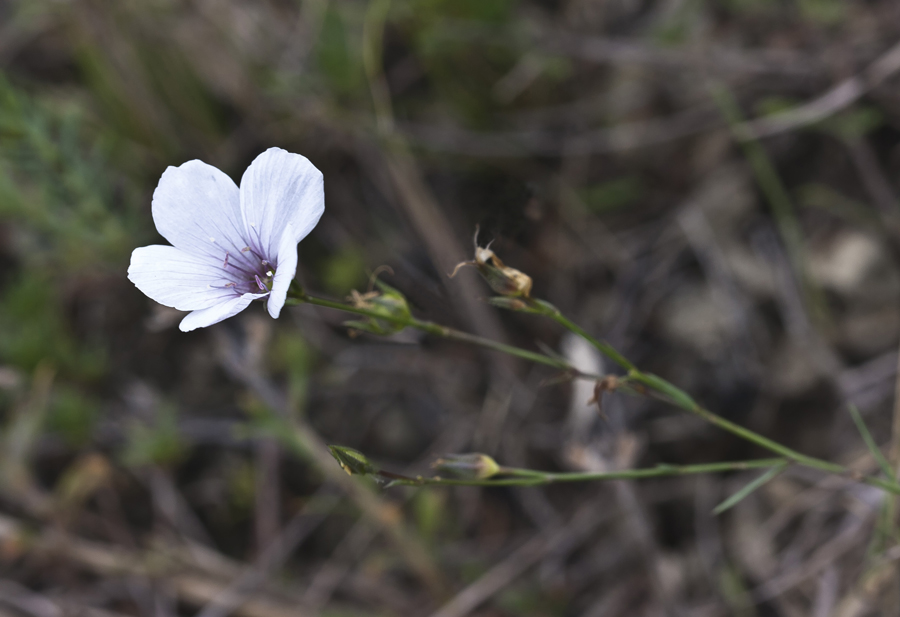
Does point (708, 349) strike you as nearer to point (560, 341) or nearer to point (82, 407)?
point (560, 341)

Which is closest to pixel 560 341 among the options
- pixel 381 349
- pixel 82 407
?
pixel 381 349

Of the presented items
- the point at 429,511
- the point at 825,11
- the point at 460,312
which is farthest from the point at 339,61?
the point at 825,11

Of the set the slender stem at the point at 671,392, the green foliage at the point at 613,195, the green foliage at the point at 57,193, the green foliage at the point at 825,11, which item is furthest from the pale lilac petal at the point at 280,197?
the green foliage at the point at 825,11

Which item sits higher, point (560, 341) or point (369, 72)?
point (369, 72)

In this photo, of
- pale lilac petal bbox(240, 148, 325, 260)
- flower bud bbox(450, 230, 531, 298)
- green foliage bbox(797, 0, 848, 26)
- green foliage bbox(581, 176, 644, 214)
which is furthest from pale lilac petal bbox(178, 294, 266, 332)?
green foliage bbox(797, 0, 848, 26)

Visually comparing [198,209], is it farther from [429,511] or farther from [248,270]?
[429,511]

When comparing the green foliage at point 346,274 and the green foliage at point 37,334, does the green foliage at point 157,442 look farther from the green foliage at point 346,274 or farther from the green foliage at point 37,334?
the green foliage at point 346,274
